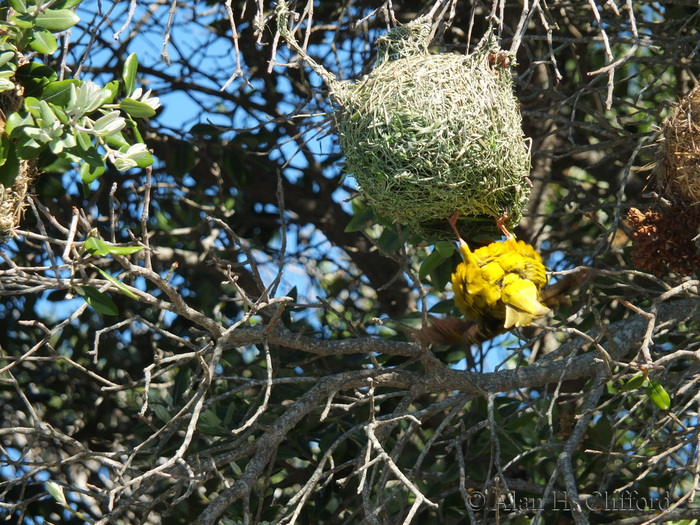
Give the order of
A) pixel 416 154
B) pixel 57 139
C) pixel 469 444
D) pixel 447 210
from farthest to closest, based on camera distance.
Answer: pixel 469 444, pixel 447 210, pixel 416 154, pixel 57 139

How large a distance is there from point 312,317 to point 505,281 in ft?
5.28

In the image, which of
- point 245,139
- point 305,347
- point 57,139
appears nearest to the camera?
point 57,139

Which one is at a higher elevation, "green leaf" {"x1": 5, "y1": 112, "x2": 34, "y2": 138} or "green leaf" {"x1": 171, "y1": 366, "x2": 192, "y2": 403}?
"green leaf" {"x1": 5, "y1": 112, "x2": 34, "y2": 138}

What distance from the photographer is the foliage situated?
2035 mm

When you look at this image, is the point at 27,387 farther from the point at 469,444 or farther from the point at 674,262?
the point at 674,262

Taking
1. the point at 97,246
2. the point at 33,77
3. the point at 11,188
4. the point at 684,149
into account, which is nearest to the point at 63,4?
the point at 33,77

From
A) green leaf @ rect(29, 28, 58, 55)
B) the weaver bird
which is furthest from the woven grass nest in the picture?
green leaf @ rect(29, 28, 58, 55)

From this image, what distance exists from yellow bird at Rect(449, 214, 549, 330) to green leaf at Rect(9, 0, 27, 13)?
109 centimetres

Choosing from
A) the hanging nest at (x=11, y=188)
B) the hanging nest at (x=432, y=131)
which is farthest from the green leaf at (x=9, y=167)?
the hanging nest at (x=432, y=131)

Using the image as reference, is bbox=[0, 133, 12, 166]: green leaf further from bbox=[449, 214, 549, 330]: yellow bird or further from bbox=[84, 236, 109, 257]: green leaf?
bbox=[449, 214, 549, 330]: yellow bird

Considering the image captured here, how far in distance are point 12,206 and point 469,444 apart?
5.26 ft

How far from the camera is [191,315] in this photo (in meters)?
2.04

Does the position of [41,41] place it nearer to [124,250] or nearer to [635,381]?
[124,250]

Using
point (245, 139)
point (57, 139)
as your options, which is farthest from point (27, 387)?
point (57, 139)
